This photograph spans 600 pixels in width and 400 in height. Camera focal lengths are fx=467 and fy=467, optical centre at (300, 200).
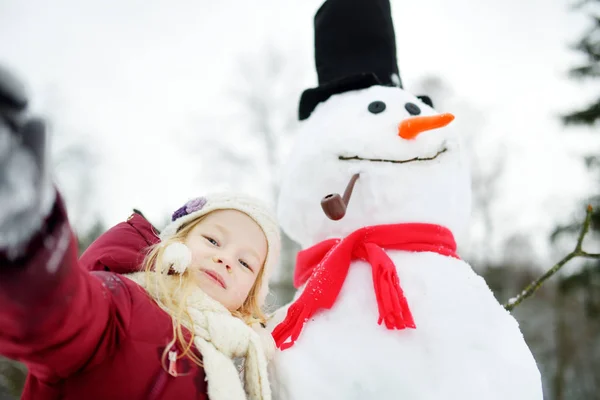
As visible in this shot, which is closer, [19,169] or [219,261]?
[19,169]

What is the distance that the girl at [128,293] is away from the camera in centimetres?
70

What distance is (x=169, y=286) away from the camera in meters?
1.40

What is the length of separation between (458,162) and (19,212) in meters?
1.68

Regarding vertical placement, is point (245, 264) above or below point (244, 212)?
below

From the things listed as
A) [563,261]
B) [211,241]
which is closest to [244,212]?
[211,241]

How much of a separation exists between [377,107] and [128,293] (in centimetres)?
120

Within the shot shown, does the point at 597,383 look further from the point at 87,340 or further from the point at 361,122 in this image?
the point at 87,340

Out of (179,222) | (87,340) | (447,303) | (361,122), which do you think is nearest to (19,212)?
(87,340)

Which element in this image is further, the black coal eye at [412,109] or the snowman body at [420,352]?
the black coal eye at [412,109]

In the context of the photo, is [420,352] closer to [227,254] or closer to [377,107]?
[227,254]

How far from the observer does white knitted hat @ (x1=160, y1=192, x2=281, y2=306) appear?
168cm

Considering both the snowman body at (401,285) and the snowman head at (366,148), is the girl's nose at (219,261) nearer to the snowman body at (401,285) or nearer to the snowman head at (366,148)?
the snowman body at (401,285)

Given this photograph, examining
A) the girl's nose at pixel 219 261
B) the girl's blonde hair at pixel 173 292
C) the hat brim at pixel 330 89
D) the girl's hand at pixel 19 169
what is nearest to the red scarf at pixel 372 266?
the girl's blonde hair at pixel 173 292

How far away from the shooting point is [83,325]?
0.96 m
